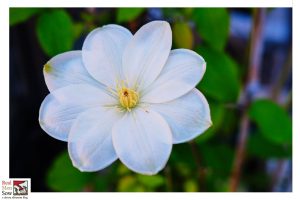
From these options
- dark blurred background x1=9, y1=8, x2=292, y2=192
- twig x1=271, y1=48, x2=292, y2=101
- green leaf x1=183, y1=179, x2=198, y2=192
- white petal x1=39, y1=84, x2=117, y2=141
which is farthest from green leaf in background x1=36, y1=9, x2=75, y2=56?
Answer: twig x1=271, y1=48, x2=292, y2=101

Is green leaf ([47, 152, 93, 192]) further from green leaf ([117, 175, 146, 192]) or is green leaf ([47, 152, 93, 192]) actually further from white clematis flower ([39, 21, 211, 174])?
white clematis flower ([39, 21, 211, 174])

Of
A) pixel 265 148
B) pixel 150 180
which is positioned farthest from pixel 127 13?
pixel 265 148

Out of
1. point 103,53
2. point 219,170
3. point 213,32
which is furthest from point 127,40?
point 219,170

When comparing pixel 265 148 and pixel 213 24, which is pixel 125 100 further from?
pixel 265 148

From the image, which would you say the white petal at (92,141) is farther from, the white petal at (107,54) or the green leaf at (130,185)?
the green leaf at (130,185)

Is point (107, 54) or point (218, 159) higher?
point (107, 54)
